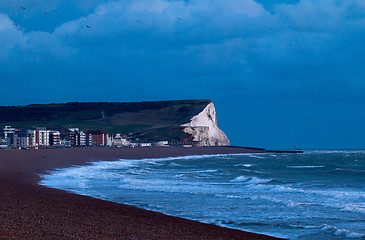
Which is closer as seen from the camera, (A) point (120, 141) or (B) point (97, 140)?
(B) point (97, 140)

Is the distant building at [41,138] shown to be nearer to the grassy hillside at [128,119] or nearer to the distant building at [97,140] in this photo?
the distant building at [97,140]

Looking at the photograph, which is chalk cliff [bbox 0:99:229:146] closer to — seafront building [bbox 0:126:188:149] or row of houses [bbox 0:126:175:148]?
seafront building [bbox 0:126:188:149]

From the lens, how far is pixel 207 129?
151375 mm

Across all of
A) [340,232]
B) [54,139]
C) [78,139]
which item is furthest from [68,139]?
[340,232]

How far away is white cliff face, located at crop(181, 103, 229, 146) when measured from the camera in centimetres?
14838

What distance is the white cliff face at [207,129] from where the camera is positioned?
487ft

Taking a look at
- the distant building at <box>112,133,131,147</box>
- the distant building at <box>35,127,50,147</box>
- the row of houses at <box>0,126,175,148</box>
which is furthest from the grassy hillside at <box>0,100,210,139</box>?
the distant building at <box>35,127,50,147</box>

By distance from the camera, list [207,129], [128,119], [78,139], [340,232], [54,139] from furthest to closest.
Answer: [128,119]
[207,129]
[78,139]
[54,139]
[340,232]

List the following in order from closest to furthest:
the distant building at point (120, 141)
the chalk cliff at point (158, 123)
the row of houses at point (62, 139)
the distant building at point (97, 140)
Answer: the row of houses at point (62, 139) → the distant building at point (97, 140) → the distant building at point (120, 141) → the chalk cliff at point (158, 123)

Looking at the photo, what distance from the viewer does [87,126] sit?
607 feet

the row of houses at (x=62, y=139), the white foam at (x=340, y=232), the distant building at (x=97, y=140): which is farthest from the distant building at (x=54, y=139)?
the white foam at (x=340, y=232)

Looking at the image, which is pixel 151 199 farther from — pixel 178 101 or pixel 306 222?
pixel 178 101

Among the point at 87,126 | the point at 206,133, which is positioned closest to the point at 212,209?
the point at 206,133

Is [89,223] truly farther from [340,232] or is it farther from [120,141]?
[120,141]
